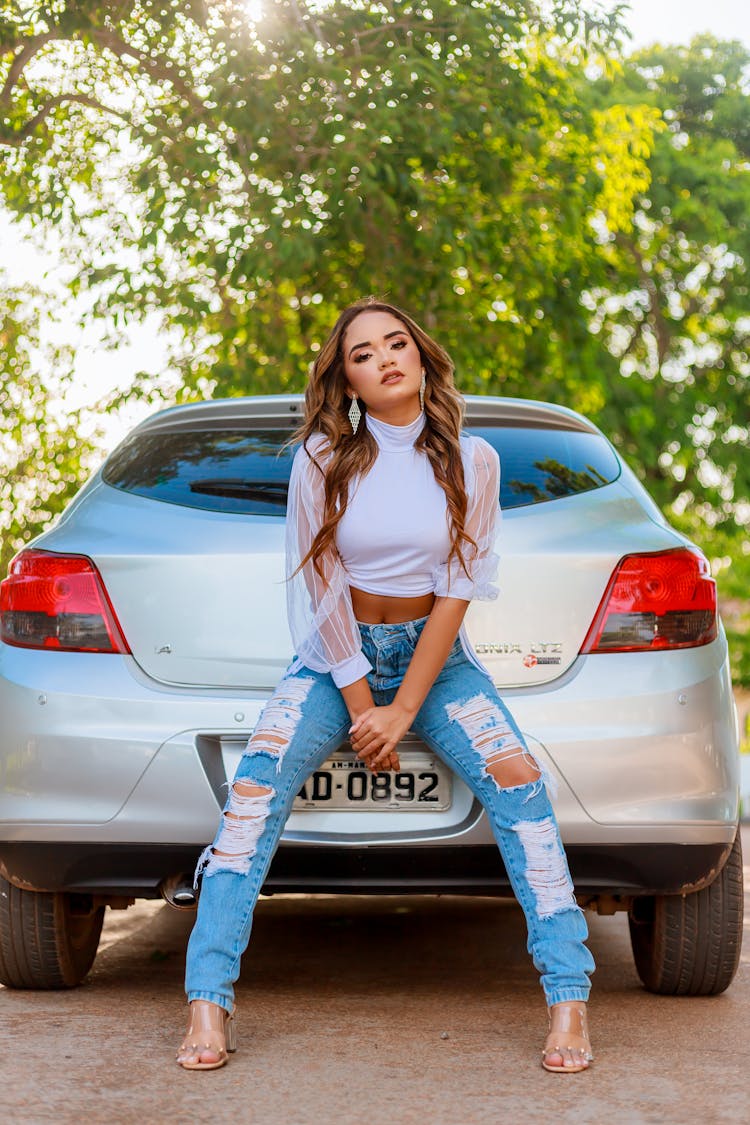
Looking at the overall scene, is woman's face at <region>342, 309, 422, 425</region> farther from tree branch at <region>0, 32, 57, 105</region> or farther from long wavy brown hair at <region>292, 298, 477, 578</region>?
tree branch at <region>0, 32, 57, 105</region>

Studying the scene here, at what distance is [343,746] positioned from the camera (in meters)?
3.43

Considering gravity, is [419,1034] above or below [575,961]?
below

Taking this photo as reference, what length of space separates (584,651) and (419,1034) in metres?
0.97

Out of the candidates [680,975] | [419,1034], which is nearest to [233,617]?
[419,1034]

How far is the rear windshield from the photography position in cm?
367

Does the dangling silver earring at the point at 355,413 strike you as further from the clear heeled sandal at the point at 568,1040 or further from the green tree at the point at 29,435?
the green tree at the point at 29,435

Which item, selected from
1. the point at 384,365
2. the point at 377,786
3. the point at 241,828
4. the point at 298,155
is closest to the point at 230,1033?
the point at 241,828

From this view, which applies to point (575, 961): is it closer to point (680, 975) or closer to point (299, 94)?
point (680, 975)

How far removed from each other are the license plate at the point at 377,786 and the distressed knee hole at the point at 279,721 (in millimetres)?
236

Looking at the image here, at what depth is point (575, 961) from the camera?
3.17 meters

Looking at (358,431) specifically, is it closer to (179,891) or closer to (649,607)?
(649,607)

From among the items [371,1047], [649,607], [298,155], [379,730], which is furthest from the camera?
[298,155]

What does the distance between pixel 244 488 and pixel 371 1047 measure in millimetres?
1362

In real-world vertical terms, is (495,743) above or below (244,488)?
below
